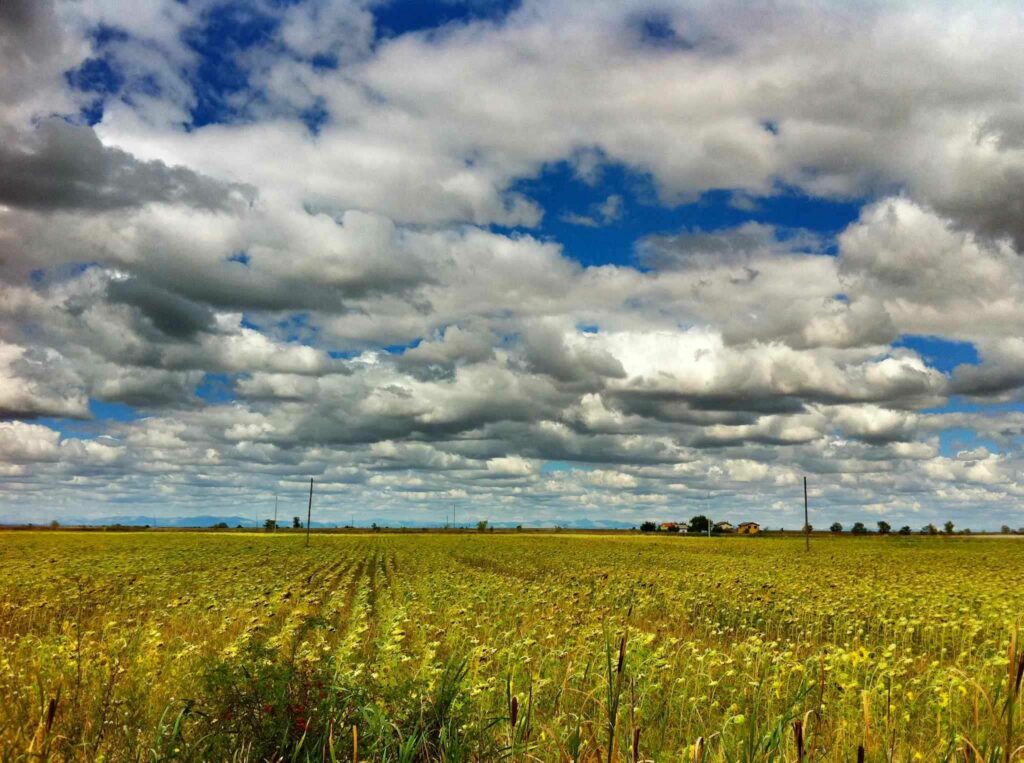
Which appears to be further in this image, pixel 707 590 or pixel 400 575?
pixel 400 575

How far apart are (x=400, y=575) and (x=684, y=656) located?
25.4m

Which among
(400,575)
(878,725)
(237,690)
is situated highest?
(237,690)

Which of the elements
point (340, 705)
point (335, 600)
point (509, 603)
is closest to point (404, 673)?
point (340, 705)

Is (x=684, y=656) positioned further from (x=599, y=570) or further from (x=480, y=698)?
(x=599, y=570)

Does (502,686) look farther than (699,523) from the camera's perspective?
No

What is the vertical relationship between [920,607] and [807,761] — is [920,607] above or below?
below

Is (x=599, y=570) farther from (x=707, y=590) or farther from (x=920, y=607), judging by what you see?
(x=920, y=607)

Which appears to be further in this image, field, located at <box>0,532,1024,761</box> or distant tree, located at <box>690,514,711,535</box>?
distant tree, located at <box>690,514,711,535</box>

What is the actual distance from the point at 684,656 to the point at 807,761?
7894 millimetres

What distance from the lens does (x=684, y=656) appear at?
514 inches

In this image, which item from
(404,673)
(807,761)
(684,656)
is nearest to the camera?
(807,761)

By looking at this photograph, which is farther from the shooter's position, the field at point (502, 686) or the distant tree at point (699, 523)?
the distant tree at point (699, 523)

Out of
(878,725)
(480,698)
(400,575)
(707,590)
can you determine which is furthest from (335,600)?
(878,725)

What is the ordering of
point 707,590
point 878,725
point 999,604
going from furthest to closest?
point 707,590, point 999,604, point 878,725
